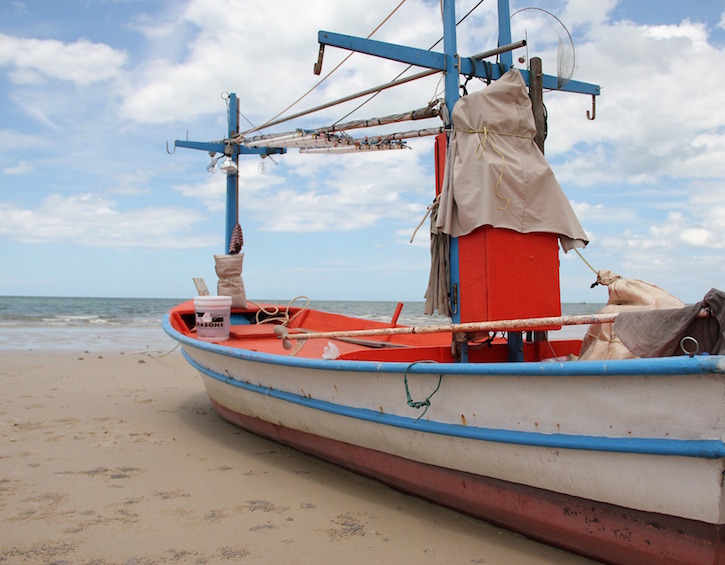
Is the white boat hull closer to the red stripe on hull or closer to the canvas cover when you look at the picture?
the red stripe on hull

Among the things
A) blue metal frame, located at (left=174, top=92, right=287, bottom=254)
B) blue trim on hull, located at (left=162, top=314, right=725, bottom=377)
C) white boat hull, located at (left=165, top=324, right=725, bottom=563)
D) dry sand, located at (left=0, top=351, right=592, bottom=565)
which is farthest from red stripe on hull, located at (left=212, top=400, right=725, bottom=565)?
blue metal frame, located at (left=174, top=92, right=287, bottom=254)

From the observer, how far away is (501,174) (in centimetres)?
409

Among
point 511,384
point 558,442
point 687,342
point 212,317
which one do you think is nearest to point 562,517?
point 558,442

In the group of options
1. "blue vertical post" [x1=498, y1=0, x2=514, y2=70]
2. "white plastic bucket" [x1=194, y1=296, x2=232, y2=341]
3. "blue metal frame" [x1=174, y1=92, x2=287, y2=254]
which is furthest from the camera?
"blue metal frame" [x1=174, y1=92, x2=287, y2=254]

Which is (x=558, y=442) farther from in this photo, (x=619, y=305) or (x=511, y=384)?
(x=619, y=305)

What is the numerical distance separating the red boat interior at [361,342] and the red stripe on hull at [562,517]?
1.03m

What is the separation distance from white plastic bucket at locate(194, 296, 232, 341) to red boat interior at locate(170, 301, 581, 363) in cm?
14

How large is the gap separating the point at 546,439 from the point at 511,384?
317mm

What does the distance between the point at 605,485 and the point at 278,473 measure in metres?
2.73

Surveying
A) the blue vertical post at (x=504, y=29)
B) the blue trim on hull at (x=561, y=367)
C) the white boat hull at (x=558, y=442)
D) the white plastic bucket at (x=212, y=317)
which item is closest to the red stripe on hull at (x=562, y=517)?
the white boat hull at (x=558, y=442)

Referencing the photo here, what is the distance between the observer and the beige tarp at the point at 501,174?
4.10 meters

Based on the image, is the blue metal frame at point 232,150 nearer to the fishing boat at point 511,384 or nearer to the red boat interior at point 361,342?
the red boat interior at point 361,342

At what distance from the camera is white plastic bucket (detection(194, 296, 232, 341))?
20.5 feet

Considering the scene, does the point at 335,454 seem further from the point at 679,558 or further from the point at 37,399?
the point at 37,399
